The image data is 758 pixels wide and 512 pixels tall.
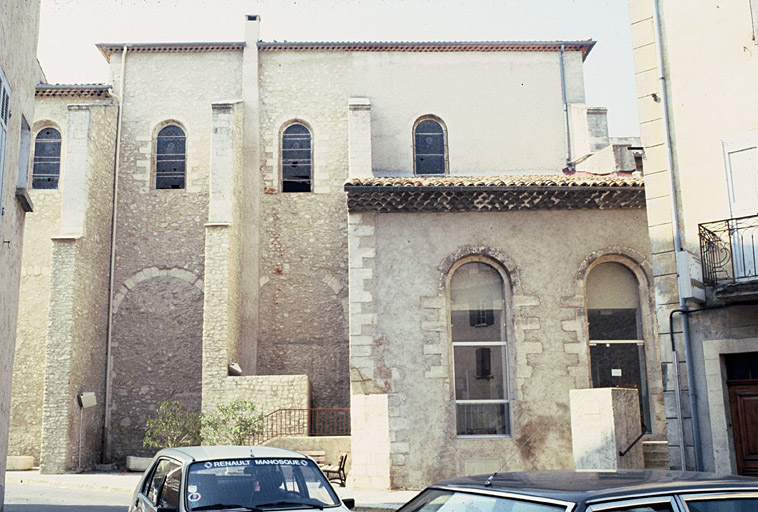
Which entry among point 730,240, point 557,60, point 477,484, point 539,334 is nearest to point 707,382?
point 730,240

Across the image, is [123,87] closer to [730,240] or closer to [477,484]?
[730,240]

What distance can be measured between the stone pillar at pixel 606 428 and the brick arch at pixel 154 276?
14275 millimetres

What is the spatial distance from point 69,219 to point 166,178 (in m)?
3.60

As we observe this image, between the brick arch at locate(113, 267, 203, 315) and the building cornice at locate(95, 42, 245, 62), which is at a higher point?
the building cornice at locate(95, 42, 245, 62)

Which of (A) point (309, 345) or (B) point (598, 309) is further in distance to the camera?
(A) point (309, 345)

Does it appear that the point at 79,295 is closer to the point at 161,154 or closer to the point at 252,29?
the point at 161,154

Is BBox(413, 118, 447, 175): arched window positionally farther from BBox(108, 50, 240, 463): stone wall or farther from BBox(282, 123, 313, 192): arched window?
BBox(108, 50, 240, 463): stone wall

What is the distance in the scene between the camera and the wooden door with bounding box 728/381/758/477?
10418 mm

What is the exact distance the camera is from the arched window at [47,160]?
24.4 m

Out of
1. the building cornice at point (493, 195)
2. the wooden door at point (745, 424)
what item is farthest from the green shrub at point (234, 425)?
the wooden door at point (745, 424)

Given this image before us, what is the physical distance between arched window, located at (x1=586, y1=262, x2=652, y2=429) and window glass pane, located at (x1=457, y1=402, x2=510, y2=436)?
194 centimetres

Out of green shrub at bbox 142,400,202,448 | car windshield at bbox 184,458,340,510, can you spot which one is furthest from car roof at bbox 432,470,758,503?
green shrub at bbox 142,400,202,448

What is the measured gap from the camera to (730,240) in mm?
10672

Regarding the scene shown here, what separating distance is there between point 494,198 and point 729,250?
5.63 metres
